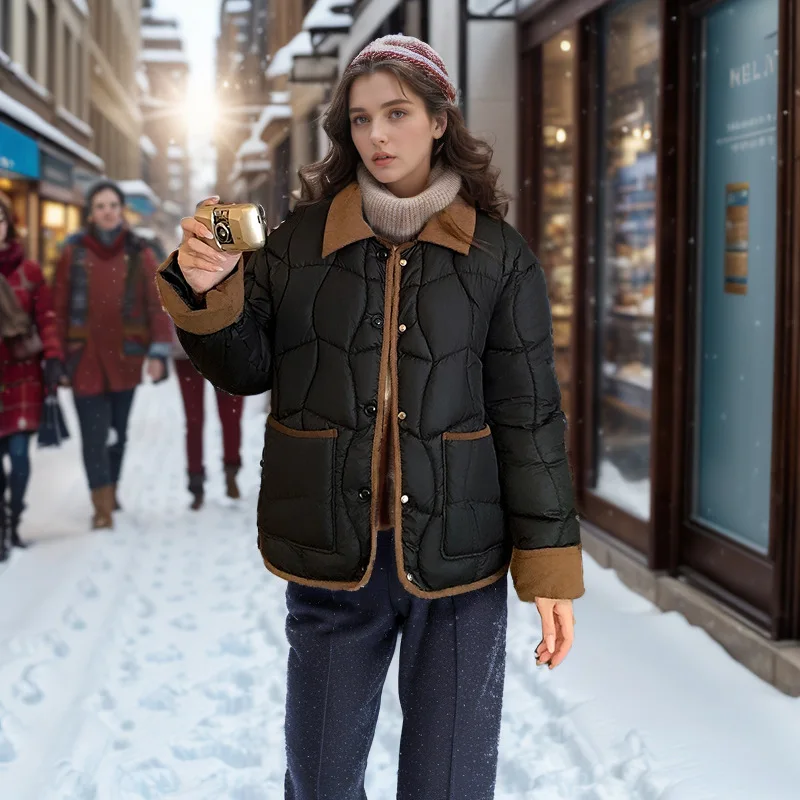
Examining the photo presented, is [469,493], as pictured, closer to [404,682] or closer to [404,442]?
[404,442]

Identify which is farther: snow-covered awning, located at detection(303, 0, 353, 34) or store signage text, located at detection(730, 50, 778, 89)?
snow-covered awning, located at detection(303, 0, 353, 34)

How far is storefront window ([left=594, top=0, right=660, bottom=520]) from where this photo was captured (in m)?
6.41

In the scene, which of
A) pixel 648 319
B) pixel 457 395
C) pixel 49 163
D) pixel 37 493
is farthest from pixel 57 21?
pixel 457 395

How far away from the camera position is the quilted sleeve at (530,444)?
8.18 feet

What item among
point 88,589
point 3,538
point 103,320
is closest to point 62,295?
point 103,320

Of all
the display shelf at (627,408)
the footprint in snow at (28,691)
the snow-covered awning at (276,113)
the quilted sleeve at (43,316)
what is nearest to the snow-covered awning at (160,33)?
the snow-covered awning at (276,113)

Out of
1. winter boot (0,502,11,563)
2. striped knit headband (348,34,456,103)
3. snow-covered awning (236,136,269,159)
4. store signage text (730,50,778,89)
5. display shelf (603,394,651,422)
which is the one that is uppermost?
snow-covered awning (236,136,269,159)

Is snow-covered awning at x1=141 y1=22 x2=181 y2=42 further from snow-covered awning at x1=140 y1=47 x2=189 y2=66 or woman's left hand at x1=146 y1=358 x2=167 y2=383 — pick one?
woman's left hand at x1=146 y1=358 x2=167 y2=383

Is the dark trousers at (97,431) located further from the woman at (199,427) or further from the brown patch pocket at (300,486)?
the brown patch pocket at (300,486)

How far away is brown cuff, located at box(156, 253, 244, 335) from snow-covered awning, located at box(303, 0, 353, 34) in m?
11.0

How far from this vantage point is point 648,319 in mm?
6441

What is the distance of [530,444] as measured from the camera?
2.49 m

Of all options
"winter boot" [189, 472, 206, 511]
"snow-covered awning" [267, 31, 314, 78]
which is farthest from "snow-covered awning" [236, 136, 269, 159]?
"winter boot" [189, 472, 206, 511]

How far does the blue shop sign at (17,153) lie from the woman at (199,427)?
9224 mm
